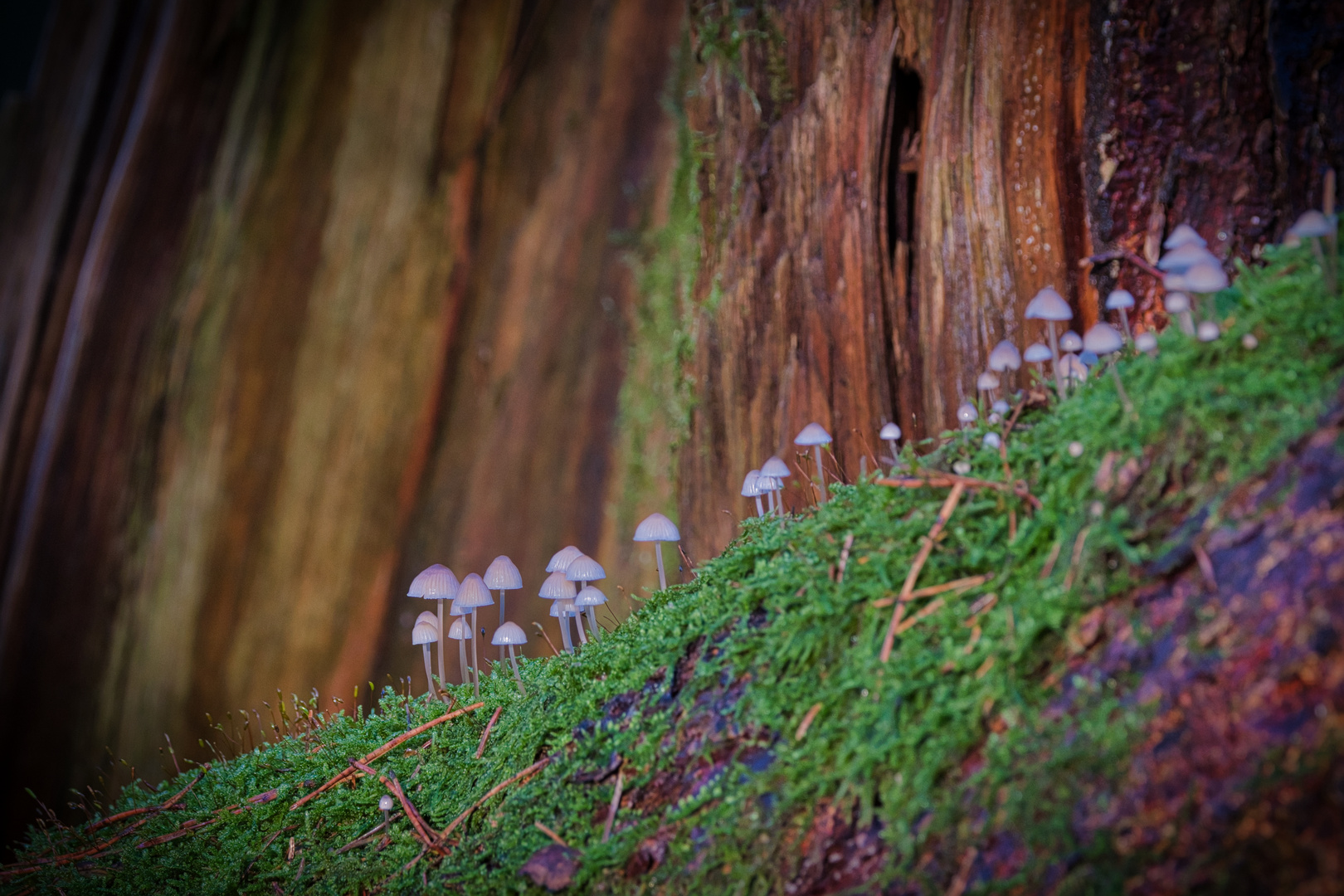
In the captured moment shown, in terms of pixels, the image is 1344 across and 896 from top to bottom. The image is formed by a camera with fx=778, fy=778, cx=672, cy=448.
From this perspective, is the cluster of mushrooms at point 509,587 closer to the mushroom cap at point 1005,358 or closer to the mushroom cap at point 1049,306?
the mushroom cap at point 1005,358

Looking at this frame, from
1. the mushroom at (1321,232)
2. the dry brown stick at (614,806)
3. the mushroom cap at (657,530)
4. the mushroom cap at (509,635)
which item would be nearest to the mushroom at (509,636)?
the mushroom cap at (509,635)

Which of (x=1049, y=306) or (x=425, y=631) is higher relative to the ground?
(x=1049, y=306)

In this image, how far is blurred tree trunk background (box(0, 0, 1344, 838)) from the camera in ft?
7.79

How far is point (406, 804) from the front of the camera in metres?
1.89

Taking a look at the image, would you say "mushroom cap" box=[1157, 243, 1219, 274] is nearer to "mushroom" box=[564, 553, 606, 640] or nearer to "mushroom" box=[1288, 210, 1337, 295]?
"mushroom" box=[1288, 210, 1337, 295]

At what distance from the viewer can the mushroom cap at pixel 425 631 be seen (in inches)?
A: 96.3

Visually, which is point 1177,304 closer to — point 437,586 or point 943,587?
point 943,587

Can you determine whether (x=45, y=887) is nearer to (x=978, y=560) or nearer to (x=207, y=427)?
(x=978, y=560)

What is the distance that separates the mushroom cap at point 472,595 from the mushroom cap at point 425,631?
15 cm

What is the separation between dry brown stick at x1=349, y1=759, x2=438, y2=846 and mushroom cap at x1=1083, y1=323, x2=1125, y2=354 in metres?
1.89

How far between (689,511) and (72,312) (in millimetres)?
6935

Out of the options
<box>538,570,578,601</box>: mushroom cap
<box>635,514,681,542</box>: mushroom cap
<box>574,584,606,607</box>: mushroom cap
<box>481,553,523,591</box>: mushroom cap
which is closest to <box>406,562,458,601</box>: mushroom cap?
<box>481,553,523,591</box>: mushroom cap

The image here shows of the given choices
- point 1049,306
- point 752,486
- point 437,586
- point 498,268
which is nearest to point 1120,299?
point 1049,306

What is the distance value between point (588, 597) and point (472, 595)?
397 millimetres
